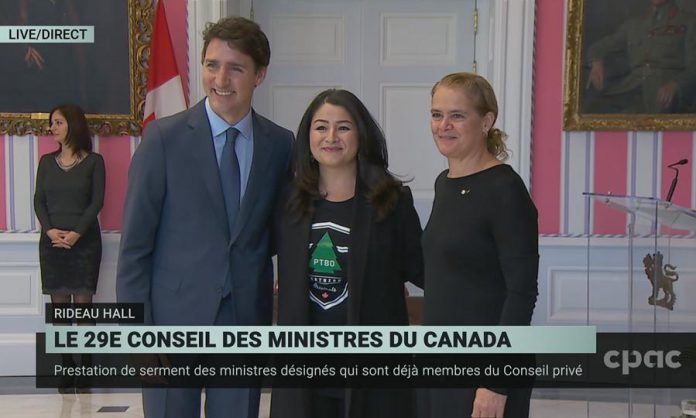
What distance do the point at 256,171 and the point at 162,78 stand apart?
264cm

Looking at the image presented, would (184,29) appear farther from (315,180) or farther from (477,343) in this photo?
(477,343)

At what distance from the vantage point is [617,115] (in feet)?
16.0

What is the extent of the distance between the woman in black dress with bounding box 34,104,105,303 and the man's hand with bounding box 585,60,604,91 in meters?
2.80

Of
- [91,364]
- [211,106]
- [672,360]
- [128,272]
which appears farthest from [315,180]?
[91,364]

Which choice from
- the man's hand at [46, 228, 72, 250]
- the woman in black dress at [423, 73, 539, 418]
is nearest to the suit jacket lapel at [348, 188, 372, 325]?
the woman in black dress at [423, 73, 539, 418]

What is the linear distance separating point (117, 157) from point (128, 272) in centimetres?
285

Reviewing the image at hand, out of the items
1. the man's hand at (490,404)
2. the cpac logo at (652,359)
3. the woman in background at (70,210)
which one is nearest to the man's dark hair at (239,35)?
the man's hand at (490,404)

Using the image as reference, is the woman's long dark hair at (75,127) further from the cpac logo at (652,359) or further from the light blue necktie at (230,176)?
the cpac logo at (652,359)

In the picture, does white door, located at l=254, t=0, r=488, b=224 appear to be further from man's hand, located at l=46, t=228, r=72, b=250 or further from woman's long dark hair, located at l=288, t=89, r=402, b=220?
woman's long dark hair, located at l=288, t=89, r=402, b=220

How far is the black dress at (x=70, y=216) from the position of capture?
472 centimetres

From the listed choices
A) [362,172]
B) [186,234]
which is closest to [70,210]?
[186,234]

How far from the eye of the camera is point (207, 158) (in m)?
2.33

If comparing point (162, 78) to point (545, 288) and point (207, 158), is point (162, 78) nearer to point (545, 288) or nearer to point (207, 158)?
point (545, 288)

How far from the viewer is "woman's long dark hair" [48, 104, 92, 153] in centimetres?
475
